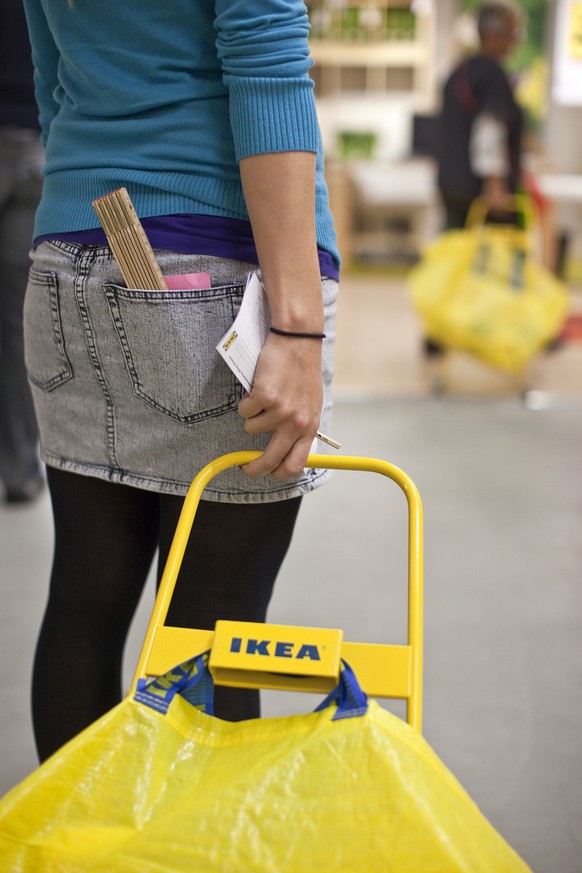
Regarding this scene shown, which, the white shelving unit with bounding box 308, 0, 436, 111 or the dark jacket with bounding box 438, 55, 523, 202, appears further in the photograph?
the white shelving unit with bounding box 308, 0, 436, 111

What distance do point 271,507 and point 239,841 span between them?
0.33 metres

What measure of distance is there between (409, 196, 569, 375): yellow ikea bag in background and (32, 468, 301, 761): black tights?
2.51 meters

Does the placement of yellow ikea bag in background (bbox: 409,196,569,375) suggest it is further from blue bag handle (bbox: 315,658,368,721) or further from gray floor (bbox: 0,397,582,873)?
blue bag handle (bbox: 315,658,368,721)

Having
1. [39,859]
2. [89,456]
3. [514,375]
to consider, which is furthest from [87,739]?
[514,375]

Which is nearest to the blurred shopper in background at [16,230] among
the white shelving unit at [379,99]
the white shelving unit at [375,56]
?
the white shelving unit at [379,99]

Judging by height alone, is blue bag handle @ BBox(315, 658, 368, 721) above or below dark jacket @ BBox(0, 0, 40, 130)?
below

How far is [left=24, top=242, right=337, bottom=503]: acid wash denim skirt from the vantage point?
2.56 feet

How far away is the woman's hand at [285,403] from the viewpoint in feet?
2.46

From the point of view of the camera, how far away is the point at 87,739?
0.63 meters

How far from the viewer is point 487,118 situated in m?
3.61

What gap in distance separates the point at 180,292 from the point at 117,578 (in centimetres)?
30

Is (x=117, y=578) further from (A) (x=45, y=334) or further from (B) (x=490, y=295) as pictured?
(B) (x=490, y=295)

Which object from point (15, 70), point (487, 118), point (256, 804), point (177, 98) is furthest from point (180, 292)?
point (487, 118)

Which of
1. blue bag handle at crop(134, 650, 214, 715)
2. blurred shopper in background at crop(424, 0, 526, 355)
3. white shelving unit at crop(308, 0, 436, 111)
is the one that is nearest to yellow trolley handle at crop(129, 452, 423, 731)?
blue bag handle at crop(134, 650, 214, 715)
